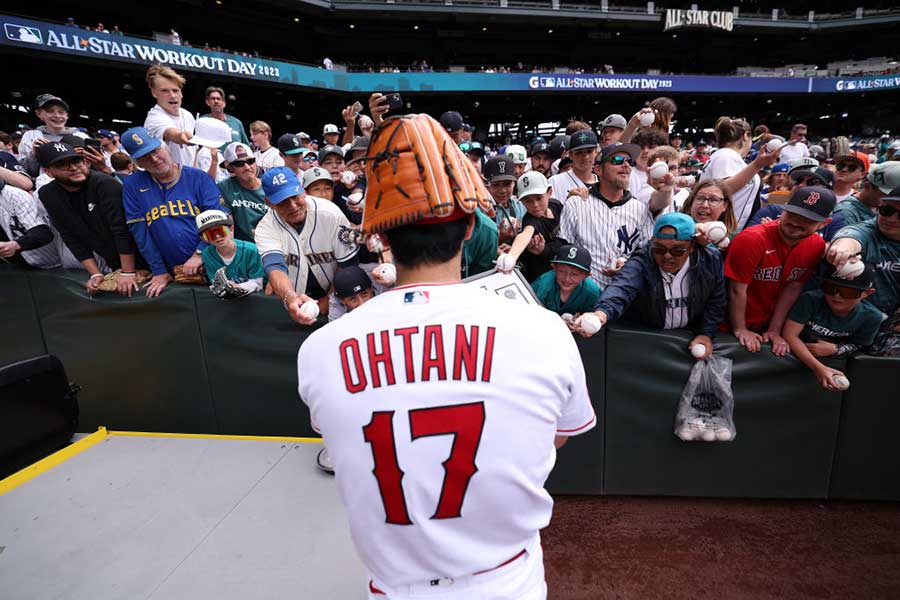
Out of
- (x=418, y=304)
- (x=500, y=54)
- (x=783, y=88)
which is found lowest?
(x=418, y=304)

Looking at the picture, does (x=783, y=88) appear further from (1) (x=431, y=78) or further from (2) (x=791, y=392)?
(2) (x=791, y=392)

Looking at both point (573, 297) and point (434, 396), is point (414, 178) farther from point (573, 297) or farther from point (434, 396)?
point (573, 297)

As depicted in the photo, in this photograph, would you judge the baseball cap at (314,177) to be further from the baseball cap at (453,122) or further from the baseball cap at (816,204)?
the baseball cap at (816,204)

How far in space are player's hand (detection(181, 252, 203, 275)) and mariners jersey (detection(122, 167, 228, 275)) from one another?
0.69ft

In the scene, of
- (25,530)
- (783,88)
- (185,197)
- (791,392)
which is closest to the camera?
(25,530)

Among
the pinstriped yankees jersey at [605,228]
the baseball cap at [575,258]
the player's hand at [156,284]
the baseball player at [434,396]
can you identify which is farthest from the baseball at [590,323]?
the player's hand at [156,284]

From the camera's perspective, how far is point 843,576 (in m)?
2.78

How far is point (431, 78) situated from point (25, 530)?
26.9 m

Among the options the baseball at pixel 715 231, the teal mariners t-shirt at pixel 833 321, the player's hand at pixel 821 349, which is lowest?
the player's hand at pixel 821 349

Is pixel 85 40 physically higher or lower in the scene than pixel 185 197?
higher

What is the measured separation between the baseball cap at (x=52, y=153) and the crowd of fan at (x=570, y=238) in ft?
0.04

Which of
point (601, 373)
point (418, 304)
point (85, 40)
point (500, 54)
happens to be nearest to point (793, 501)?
point (601, 373)

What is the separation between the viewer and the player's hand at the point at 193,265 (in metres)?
3.57

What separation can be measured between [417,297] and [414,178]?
0.85 feet
